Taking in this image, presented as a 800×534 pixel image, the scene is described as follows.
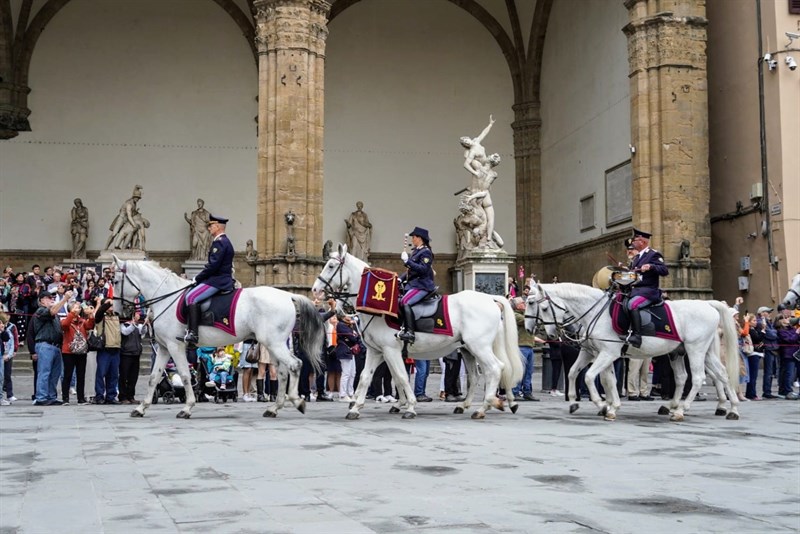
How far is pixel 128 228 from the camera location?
95.0 ft

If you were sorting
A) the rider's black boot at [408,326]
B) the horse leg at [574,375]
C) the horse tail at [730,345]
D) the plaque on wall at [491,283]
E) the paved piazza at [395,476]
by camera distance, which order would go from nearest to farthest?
1. the paved piazza at [395,476]
2. the rider's black boot at [408,326]
3. the horse leg at [574,375]
4. the horse tail at [730,345]
5. the plaque on wall at [491,283]

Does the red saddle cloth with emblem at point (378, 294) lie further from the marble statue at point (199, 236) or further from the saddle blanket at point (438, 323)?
the marble statue at point (199, 236)

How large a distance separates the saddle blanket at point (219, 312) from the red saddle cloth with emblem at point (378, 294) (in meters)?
1.61

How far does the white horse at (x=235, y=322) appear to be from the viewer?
11.7 metres

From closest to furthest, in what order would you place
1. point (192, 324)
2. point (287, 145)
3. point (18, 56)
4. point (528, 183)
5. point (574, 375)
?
point (192, 324) < point (574, 375) < point (287, 145) < point (18, 56) < point (528, 183)

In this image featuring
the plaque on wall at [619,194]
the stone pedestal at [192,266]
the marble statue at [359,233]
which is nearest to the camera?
the plaque on wall at [619,194]

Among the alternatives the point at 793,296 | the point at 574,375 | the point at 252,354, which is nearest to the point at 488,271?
the point at 252,354

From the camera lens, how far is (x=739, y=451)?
8.62m

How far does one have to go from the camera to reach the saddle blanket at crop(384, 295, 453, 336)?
11602 millimetres

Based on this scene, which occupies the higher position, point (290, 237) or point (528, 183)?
point (528, 183)

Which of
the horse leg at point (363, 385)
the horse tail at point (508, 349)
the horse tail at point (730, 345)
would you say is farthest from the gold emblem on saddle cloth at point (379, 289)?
the horse tail at point (730, 345)

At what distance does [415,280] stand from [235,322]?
2.32 m

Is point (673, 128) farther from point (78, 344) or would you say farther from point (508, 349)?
point (78, 344)

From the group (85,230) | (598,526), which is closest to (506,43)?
(85,230)
